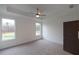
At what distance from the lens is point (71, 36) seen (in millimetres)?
2898

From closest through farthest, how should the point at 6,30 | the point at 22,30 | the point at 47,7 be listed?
the point at 47,7 < the point at 6,30 < the point at 22,30

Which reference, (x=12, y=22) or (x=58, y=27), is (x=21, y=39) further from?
(x=58, y=27)

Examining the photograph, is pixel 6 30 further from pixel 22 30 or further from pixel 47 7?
pixel 47 7

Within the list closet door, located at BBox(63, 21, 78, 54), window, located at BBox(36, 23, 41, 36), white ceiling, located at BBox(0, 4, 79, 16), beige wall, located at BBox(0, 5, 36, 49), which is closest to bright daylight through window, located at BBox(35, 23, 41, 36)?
window, located at BBox(36, 23, 41, 36)

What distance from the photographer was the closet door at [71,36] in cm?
274

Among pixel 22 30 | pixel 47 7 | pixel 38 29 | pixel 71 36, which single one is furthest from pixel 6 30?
pixel 71 36

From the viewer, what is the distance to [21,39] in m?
3.71

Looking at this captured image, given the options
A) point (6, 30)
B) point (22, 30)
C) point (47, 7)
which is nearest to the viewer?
point (47, 7)

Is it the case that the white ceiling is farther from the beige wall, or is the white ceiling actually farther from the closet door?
the beige wall

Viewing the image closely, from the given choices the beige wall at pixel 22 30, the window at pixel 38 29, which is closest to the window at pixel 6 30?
the beige wall at pixel 22 30

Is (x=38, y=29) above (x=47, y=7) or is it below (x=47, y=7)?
below

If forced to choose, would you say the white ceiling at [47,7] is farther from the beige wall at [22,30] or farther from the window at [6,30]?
the window at [6,30]
